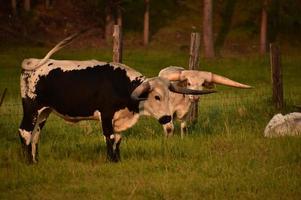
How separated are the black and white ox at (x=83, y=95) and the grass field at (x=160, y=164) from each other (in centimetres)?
48

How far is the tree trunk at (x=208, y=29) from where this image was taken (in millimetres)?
35406

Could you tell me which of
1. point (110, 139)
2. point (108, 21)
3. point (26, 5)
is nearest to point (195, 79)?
point (110, 139)

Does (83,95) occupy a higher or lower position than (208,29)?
lower

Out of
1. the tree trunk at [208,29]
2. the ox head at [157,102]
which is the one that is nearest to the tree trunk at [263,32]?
the tree trunk at [208,29]

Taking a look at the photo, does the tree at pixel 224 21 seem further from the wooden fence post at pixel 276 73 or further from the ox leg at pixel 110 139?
the ox leg at pixel 110 139

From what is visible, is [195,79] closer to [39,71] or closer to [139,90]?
[139,90]

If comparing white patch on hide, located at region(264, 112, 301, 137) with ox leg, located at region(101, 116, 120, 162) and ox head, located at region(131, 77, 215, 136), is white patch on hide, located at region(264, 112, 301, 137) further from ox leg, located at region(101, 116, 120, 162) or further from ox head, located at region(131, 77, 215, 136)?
ox leg, located at region(101, 116, 120, 162)

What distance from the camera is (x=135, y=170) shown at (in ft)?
30.7

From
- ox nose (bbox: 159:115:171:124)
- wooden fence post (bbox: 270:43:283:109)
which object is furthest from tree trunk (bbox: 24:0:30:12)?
ox nose (bbox: 159:115:171:124)

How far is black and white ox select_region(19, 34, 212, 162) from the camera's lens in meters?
9.96

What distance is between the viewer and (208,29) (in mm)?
36094

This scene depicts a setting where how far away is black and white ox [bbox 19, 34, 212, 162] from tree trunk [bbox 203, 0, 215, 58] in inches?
1011

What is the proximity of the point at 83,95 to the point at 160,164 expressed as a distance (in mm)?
1568

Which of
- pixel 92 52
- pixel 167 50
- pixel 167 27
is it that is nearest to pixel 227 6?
pixel 167 27
